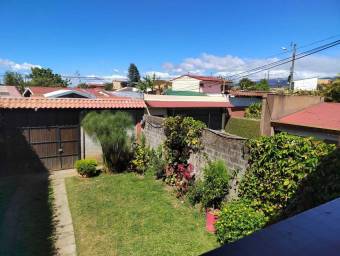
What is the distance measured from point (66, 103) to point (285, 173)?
9.87 metres

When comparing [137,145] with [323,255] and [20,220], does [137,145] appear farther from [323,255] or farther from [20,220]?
[323,255]

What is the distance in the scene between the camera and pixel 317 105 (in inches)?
727

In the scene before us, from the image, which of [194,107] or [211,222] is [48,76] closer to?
[194,107]

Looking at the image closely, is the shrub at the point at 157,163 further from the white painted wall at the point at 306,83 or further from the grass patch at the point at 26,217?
the white painted wall at the point at 306,83

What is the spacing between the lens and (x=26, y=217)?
741cm

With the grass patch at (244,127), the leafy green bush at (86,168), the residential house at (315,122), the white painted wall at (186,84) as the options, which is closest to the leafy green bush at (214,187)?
the leafy green bush at (86,168)

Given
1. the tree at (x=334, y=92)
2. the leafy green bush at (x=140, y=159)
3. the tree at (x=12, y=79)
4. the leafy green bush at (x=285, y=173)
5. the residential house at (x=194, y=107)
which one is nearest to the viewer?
the leafy green bush at (x=285, y=173)

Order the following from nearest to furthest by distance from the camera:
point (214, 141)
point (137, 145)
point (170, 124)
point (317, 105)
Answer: point (214, 141)
point (170, 124)
point (137, 145)
point (317, 105)

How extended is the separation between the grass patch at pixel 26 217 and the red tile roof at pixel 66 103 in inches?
123

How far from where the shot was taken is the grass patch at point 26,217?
597 cm

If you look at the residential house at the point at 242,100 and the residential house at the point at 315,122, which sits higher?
the residential house at the point at 242,100

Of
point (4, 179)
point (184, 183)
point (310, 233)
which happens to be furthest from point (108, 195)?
point (310, 233)

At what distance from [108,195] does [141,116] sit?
18.4ft

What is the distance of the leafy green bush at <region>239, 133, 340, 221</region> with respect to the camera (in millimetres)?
5055
